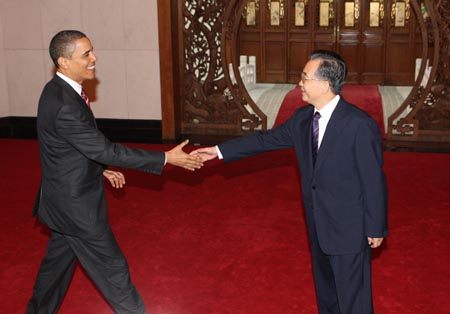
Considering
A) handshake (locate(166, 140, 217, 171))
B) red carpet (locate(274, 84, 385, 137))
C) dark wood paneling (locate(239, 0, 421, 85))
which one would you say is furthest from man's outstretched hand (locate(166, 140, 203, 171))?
dark wood paneling (locate(239, 0, 421, 85))

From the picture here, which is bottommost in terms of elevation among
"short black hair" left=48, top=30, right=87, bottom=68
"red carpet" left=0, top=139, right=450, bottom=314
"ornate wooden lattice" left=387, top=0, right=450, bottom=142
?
"red carpet" left=0, top=139, right=450, bottom=314

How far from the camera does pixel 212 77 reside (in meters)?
8.30

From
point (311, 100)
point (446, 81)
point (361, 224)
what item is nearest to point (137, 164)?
point (311, 100)

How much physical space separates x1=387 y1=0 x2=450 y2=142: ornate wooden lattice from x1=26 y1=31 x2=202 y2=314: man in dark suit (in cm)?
525

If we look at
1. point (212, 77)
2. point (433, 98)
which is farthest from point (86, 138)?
point (433, 98)

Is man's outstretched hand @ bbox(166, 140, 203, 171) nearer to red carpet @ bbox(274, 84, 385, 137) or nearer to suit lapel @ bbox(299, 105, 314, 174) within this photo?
suit lapel @ bbox(299, 105, 314, 174)

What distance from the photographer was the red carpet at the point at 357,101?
9811 millimetres

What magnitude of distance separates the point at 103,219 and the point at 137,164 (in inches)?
13.5

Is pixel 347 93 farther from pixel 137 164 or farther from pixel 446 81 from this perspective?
pixel 137 164

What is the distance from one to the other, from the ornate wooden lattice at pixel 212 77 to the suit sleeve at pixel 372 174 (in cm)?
524

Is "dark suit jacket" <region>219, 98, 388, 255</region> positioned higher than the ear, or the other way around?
the ear

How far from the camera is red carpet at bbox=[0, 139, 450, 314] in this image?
396 centimetres

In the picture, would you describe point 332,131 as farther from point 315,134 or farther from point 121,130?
point 121,130

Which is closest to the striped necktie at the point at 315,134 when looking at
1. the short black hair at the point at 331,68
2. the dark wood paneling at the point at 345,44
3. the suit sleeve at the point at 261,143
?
the short black hair at the point at 331,68
